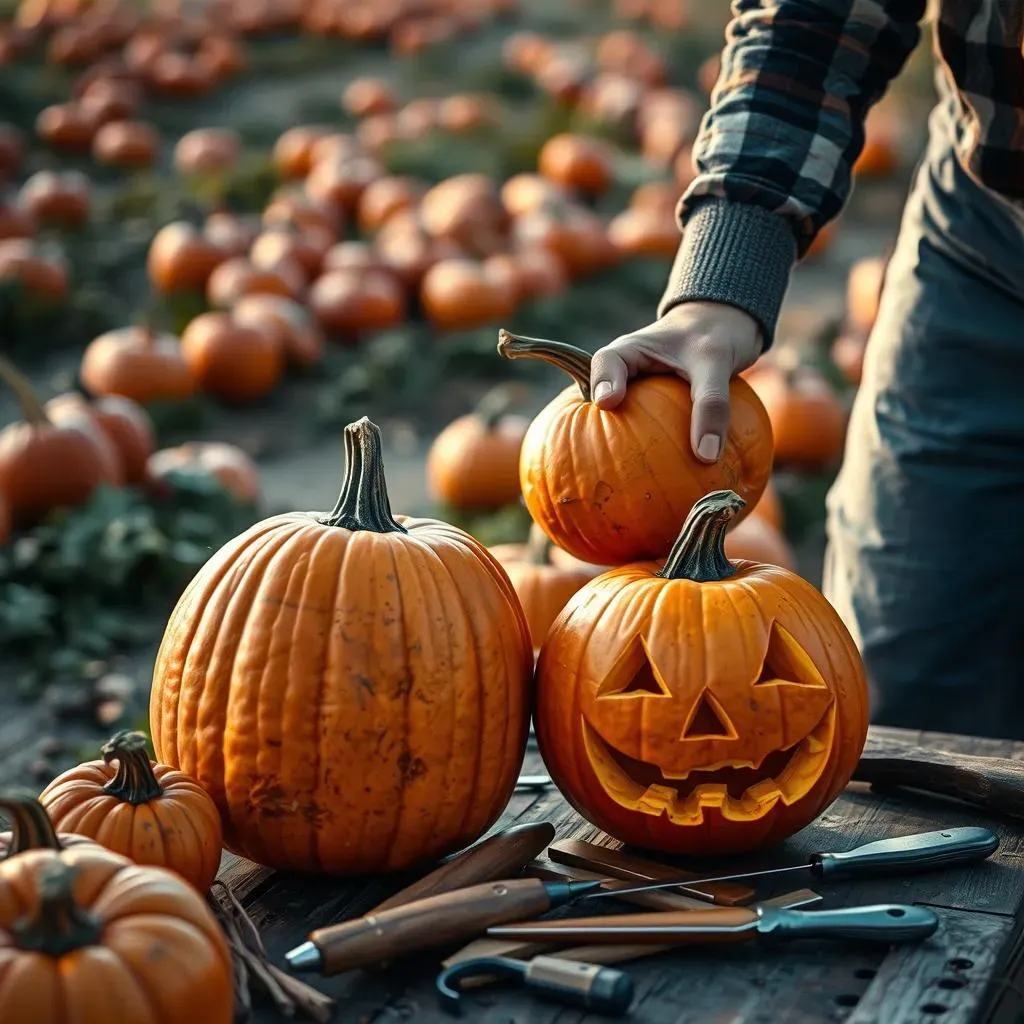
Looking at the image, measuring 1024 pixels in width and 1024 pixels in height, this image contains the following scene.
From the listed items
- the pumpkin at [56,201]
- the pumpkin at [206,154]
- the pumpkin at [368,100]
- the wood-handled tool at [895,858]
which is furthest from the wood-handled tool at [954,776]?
the pumpkin at [368,100]

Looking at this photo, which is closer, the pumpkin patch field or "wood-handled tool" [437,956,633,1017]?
"wood-handled tool" [437,956,633,1017]

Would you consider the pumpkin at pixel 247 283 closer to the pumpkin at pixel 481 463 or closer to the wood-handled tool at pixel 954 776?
the pumpkin at pixel 481 463

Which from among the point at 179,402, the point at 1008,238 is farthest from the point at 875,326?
the point at 179,402

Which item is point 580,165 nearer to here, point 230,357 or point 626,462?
point 230,357

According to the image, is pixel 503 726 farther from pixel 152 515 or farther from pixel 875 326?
pixel 152 515

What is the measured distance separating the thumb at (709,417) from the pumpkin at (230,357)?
4640 millimetres

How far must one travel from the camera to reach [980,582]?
116 inches

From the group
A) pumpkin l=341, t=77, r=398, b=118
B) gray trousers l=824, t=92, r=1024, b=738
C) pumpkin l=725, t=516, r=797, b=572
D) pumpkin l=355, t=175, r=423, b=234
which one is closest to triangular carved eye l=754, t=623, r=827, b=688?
gray trousers l=824, t=92, r=1024, b=738

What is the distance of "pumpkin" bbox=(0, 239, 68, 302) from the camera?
23.0ft

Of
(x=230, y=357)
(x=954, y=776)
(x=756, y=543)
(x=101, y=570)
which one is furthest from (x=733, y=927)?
(x=230, y=357)

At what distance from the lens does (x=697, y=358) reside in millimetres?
2102

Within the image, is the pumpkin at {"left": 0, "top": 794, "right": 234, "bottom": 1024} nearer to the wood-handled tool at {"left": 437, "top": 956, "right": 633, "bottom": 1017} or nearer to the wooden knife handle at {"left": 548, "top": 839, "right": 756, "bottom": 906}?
the wood-handled tool at {"left": 437, "top": 956, "right": 633, "bottom": 1017}

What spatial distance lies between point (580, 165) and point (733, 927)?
7.92 m

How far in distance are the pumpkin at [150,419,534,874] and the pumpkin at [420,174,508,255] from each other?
6188 millimetres
